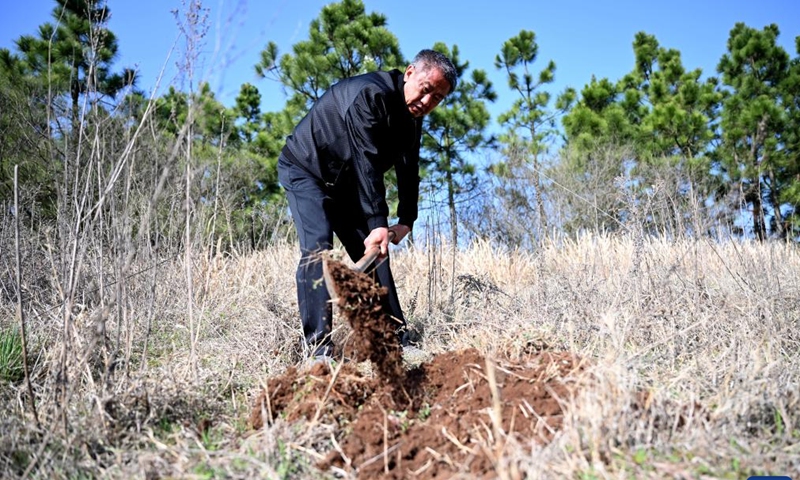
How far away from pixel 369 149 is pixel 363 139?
7 cm

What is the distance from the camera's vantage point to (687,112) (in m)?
14.8

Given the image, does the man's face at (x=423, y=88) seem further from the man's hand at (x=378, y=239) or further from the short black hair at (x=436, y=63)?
the man's hand at (x=378, y=239)

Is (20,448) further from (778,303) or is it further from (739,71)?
(739,71)

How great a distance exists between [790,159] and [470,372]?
16.0m

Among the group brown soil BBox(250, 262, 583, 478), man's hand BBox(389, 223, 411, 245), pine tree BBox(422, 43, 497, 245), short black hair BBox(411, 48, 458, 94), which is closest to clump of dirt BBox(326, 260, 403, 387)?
brown soil BBox(250, 262, 583, 478)

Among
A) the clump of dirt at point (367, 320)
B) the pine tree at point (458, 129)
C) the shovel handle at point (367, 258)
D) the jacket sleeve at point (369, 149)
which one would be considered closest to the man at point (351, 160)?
the jacket sleeve at point (369, 149)

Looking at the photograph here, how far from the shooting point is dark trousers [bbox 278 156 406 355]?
2871 mm

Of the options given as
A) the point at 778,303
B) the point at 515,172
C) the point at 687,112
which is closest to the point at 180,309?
the point at 778,303

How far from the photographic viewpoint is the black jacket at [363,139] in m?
2.84

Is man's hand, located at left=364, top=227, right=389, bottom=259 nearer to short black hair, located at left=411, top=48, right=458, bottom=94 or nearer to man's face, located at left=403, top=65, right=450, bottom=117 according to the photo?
man's face, located at left=403, top=65, right=450, bottom=117

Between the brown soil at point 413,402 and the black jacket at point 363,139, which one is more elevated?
the black jacket at point 363,139

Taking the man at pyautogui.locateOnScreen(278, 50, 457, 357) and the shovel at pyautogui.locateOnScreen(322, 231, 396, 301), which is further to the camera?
the man at pyautogui.locateOnScreen(278, 50, 457, 357)

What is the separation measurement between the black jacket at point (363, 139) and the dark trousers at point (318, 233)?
0.07m

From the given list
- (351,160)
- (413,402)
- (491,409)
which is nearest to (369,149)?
(351,160)
